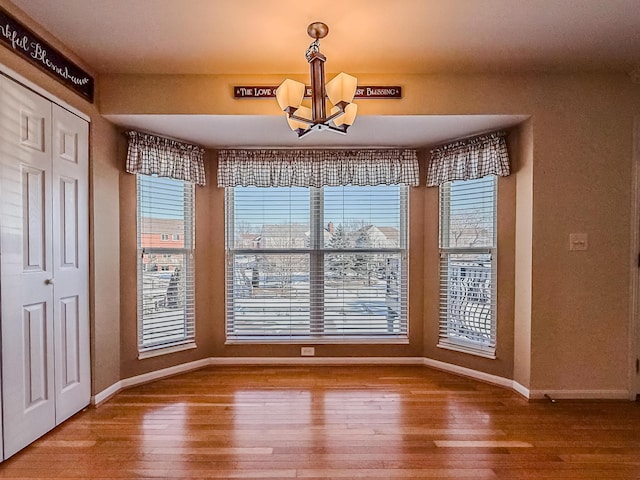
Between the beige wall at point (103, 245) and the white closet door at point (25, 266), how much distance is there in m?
0.40

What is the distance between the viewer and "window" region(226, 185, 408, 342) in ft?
12.5

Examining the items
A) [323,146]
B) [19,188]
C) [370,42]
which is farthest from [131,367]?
[370,42]

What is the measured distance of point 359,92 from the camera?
2.90 metres

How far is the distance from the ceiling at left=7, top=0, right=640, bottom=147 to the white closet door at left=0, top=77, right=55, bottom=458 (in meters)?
0.63

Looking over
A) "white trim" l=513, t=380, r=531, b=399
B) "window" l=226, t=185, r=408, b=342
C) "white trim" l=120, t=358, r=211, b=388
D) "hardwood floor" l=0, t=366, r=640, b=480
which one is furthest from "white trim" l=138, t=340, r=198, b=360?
"white trim" l=513, t=380, r=531, b=399

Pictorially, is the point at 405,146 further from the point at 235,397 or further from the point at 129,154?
the point at 235,397

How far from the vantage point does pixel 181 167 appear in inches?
137

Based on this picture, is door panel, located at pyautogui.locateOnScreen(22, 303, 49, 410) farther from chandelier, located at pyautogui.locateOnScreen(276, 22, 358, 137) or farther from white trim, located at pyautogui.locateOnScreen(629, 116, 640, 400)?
white trim, located at pyautogui.locateOnScreen(629, 116, 640, 400)

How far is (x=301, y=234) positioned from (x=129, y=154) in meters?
1.67

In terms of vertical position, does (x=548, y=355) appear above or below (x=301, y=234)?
below

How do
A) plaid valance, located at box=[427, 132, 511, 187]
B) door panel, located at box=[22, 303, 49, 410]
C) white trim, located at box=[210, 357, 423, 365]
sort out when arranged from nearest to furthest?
door panel, located at box=[22, 303, 49, 410]
plaid valance, located at box=[427, 132, 511, 187]
white trim, located at box=[210, 357, 423, 365]

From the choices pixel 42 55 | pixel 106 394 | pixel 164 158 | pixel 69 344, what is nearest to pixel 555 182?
pixel 164 158

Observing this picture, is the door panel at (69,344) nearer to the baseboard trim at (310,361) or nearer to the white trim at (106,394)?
the white trim at (106,394)

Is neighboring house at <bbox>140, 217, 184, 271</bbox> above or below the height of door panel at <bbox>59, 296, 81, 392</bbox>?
above
